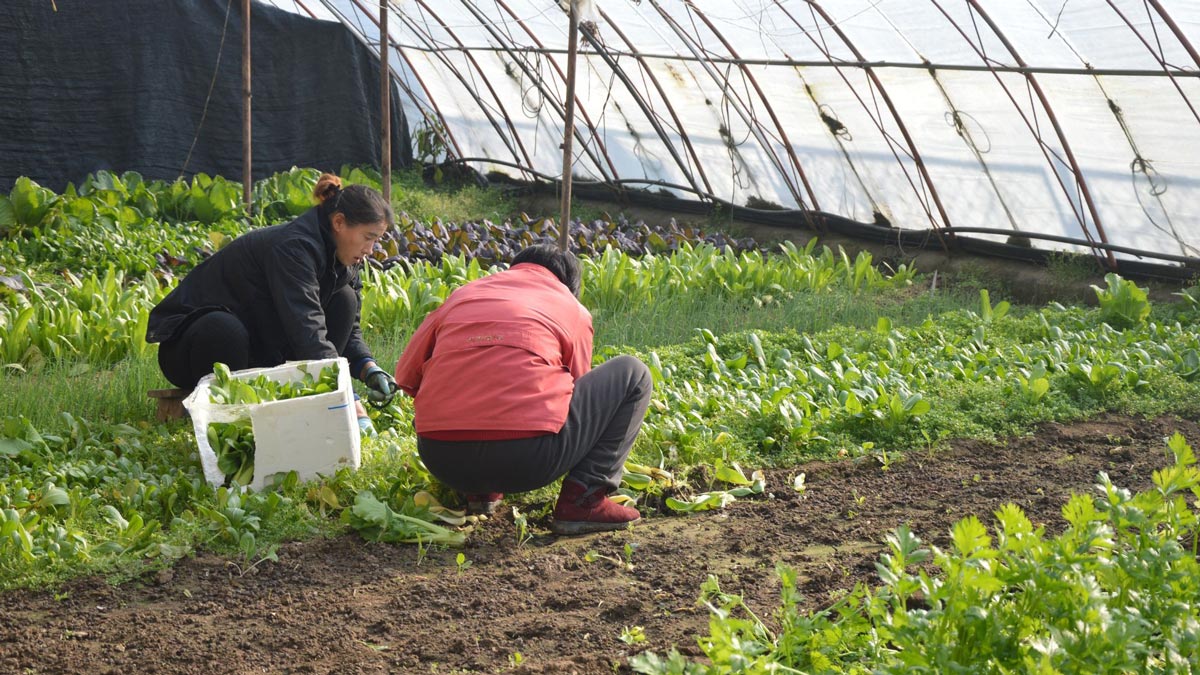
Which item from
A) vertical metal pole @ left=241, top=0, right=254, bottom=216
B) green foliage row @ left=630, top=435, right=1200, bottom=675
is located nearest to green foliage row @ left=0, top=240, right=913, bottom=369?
vertical metal pole @ left=241, top=0, right=254, bottom=216

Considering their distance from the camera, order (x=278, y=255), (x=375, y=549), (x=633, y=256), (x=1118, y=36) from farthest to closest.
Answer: (x=633, y=256)
(x=1118, y=36)
(x=278, y=255)
(x=375, y=549)

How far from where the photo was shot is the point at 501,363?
3.18 meters

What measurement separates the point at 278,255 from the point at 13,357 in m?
1.86

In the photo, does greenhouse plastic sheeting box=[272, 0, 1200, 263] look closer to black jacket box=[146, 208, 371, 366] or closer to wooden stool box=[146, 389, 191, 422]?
black jacket box=[146, 208, 371, 366]

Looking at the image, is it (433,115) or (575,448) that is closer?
(575,448)

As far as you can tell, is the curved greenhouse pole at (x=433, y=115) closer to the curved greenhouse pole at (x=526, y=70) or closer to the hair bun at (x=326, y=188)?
the curved greenhouse pole at (x=526, y=70)

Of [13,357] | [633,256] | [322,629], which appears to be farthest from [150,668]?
[633,256]

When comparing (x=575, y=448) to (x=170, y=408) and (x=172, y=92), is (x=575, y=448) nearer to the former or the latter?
(x=170, y=408)

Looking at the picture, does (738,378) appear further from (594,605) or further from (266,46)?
(266,46)

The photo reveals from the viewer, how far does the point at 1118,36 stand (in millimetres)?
7000

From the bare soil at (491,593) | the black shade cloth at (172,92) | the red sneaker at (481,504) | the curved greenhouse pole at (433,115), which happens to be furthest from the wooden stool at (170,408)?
the curved greenhouse pole at (433,115)

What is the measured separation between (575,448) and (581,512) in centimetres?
25

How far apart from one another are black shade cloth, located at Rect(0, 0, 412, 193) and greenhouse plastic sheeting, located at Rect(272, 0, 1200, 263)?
666 mm

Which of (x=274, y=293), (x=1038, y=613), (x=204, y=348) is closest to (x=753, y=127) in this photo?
(x=274, y=293)
